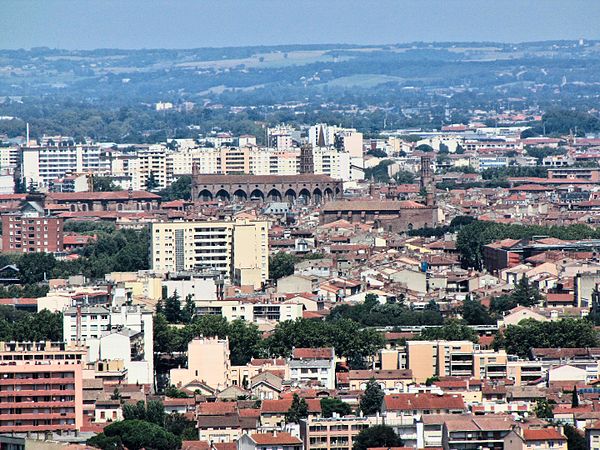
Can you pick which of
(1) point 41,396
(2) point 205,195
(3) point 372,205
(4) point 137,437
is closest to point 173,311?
(1) point 41,396

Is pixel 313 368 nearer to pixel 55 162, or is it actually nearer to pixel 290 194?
pixel 290 194

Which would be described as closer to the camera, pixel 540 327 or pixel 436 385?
pixel 436 385

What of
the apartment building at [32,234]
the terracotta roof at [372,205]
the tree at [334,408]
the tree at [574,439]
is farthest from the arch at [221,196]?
the tree at [574,439]

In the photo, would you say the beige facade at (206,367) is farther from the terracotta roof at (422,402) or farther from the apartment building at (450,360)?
the terracotta roof at (422,402)

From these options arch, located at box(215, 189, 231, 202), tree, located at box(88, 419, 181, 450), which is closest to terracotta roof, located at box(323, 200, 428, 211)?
arch, located at box(215, 189, 231, 202)

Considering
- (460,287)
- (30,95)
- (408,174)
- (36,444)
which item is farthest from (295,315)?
(30,95)

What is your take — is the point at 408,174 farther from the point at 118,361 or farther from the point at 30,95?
the point at 30,95
